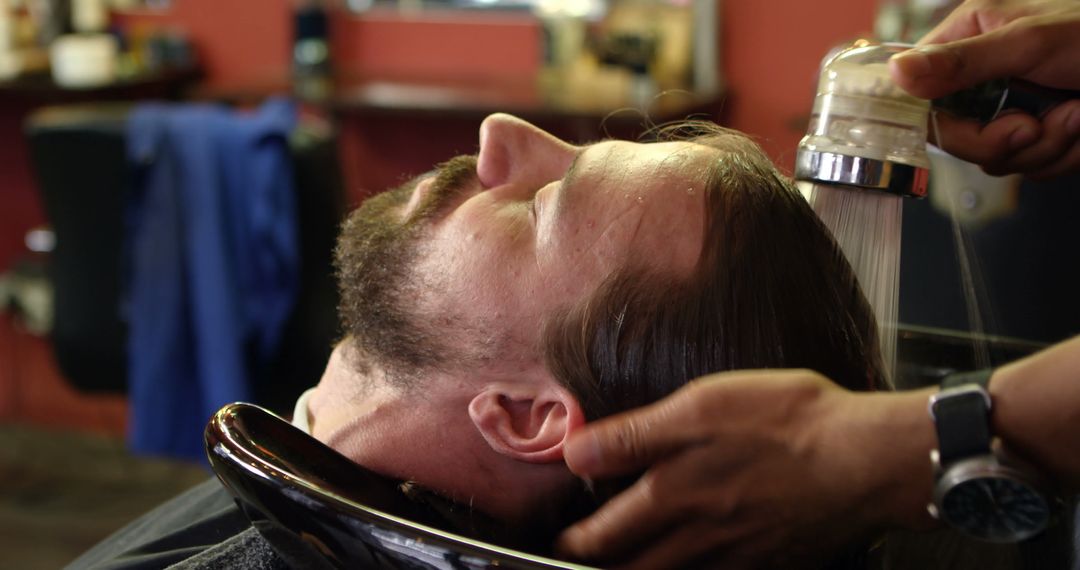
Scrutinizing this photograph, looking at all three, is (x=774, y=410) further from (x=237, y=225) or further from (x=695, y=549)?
(x=237, y=225)

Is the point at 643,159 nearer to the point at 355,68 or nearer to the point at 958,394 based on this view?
the point at 958,394

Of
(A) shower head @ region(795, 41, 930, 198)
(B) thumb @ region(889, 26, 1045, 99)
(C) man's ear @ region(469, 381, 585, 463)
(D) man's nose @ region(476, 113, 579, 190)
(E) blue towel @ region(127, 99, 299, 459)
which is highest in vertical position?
(B) thumb @ region(889, 26, 1045, 99)

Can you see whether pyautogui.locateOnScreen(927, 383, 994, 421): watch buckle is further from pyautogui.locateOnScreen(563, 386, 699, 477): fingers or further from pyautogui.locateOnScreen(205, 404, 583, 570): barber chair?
pyautogui.locateOnScreen(205, 404, 583, 570): barber chair

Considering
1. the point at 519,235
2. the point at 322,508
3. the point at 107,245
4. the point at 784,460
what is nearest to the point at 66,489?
the point at 107,245

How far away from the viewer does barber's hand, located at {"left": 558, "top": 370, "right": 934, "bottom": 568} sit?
701 mm

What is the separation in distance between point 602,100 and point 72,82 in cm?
163

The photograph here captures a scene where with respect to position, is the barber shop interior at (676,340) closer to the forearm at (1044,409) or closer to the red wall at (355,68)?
the forearm at (1044,409)

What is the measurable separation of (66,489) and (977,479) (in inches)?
123

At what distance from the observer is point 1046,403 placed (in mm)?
686

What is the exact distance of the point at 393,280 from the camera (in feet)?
3.59

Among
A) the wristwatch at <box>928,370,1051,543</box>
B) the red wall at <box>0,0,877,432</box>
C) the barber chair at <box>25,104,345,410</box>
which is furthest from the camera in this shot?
the red wall at <box>0,0,877,432</box>

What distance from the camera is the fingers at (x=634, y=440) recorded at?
28.8 inches

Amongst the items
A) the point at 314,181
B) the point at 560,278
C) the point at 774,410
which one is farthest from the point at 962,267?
the point at 314,181

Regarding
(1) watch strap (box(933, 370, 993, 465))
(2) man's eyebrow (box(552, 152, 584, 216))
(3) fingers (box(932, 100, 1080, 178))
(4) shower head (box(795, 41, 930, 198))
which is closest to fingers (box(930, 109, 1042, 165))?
(3) fingers (box(932, 100, 1080, 178))
